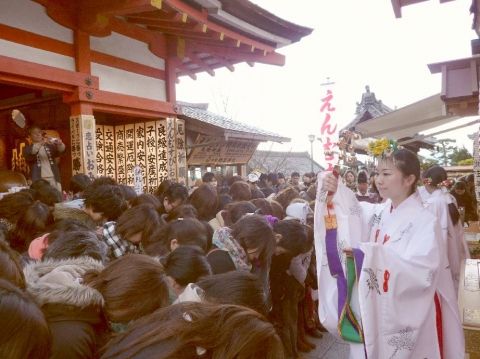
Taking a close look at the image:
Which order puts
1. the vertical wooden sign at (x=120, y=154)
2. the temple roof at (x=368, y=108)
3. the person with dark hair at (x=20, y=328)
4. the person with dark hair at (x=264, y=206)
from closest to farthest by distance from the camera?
1. the person with dark hair at (x=20, y=328)
2. the person with dark hair at (x=264, y=206)
3. the vertical wooden sign at (x=120, y=154)
4. the temple roof at (x=368, y=108)

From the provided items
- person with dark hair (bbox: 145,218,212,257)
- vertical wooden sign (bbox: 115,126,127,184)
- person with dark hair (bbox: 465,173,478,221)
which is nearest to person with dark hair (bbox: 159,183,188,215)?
person with dark hair (bbox: 145,218,212,257)

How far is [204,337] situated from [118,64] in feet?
23.6

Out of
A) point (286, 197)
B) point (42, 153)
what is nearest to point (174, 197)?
point (286, 197)

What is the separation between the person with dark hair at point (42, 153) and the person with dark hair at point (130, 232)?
151 inches

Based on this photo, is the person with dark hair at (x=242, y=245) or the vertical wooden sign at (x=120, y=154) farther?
the vertical wooden sign at (x=120, y=154)

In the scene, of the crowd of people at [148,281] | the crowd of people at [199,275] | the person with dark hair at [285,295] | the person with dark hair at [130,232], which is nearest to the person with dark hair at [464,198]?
the crowd of people at [199,275]

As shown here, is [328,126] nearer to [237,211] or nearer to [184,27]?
[237,211]

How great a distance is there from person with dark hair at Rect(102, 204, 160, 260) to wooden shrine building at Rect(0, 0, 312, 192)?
347 cm

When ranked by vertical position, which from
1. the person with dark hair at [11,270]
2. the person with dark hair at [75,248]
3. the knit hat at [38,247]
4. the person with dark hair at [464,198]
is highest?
the person with dark hair at [11,270]

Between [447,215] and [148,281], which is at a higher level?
[148,281]

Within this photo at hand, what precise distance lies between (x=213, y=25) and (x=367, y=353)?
6.15 m

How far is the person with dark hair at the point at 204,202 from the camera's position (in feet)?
15.7

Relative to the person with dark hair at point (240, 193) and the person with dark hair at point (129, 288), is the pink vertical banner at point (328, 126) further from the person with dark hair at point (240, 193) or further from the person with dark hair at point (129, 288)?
the person with dark hair at point (240, 193)

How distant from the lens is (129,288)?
1866 millimetres
